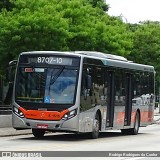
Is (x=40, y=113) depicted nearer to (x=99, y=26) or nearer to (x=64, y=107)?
(x=64, y=107)

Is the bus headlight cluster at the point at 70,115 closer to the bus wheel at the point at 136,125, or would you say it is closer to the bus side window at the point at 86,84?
the bus side window at the point at 86,84

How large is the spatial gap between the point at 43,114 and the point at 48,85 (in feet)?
3.38

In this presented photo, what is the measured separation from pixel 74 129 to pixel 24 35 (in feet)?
45.5

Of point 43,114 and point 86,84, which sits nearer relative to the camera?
point 43,114

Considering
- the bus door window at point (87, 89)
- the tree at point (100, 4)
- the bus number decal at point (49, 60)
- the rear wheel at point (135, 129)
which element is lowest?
the rear wheel at point (135, 129)

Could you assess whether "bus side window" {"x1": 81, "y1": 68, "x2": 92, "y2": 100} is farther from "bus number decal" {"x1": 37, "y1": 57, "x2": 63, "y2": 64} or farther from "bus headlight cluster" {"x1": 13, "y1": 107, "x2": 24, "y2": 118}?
"bus headlight cluster" {"x1": 13, "y1": 107, "x2": 24, "y2": 118}

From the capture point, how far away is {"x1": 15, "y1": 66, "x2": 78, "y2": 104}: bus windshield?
72.1 feet

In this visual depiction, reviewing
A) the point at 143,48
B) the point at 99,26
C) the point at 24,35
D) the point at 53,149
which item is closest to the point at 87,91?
the point at 53,149

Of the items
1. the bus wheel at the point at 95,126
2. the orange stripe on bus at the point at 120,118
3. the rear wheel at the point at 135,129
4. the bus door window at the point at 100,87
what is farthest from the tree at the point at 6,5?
the bus wheel at the point at 95,126

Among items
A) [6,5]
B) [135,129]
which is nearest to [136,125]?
[135,129]

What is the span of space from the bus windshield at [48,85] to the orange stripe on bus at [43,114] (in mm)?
363

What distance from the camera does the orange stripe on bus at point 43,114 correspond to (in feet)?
71.5

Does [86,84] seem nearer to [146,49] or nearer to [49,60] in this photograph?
[49,60]

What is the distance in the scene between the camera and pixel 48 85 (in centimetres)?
2206
